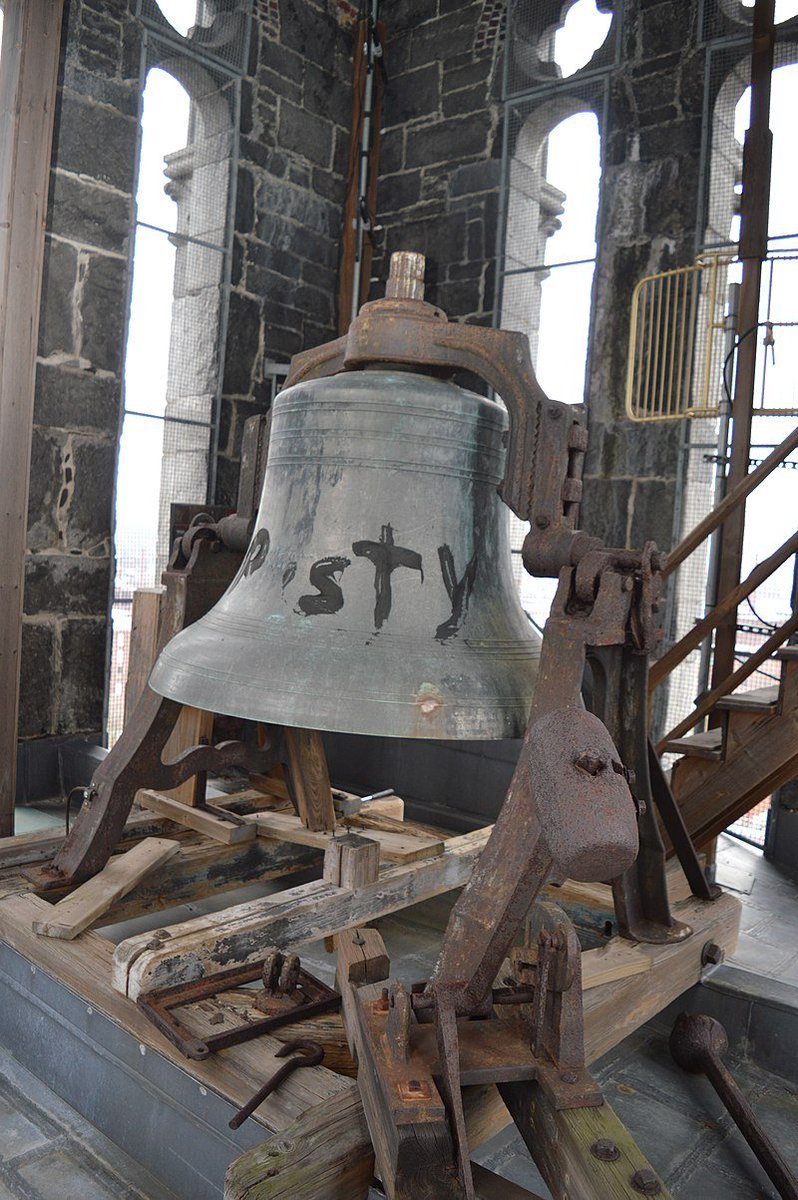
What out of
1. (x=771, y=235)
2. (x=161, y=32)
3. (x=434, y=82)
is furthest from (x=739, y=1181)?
(x=434, y=82)

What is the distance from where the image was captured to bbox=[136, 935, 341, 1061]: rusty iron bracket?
194 centimetres

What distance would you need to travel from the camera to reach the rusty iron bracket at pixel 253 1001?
1.94 meters

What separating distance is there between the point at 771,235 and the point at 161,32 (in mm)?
3591

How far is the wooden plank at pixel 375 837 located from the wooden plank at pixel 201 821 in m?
0.08

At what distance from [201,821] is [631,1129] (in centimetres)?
158

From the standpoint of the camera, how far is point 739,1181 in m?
2.31

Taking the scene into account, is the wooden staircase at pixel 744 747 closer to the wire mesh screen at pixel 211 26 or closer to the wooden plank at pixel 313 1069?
the wooden plank at pixel 313 1069

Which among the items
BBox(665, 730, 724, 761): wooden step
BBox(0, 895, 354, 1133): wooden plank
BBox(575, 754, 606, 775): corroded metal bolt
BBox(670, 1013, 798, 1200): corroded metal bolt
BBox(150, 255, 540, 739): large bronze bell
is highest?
BBox(150, 255, 540, 739): large bronze bell

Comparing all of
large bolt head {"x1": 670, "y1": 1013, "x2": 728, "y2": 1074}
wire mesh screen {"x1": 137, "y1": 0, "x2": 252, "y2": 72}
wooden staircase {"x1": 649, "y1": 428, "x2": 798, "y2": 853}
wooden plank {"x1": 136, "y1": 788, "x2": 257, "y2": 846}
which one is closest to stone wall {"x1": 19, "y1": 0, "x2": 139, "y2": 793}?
wire mesh screen {"x1": 137, "y1": 0, "x2": 252, "y2": 72}

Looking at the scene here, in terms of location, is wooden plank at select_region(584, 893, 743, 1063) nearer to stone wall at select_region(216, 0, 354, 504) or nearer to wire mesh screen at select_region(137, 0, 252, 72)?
stone wall at select_region(216, 0, 354, 504)

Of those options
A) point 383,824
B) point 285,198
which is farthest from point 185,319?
point 383,824

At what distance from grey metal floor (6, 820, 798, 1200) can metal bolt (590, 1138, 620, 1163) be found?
75 cm

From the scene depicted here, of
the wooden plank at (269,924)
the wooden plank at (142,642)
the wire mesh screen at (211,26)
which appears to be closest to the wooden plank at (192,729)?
the wooden plank at (142,642)

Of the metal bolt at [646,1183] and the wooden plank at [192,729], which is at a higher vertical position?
the wooden plank at [192,729]
